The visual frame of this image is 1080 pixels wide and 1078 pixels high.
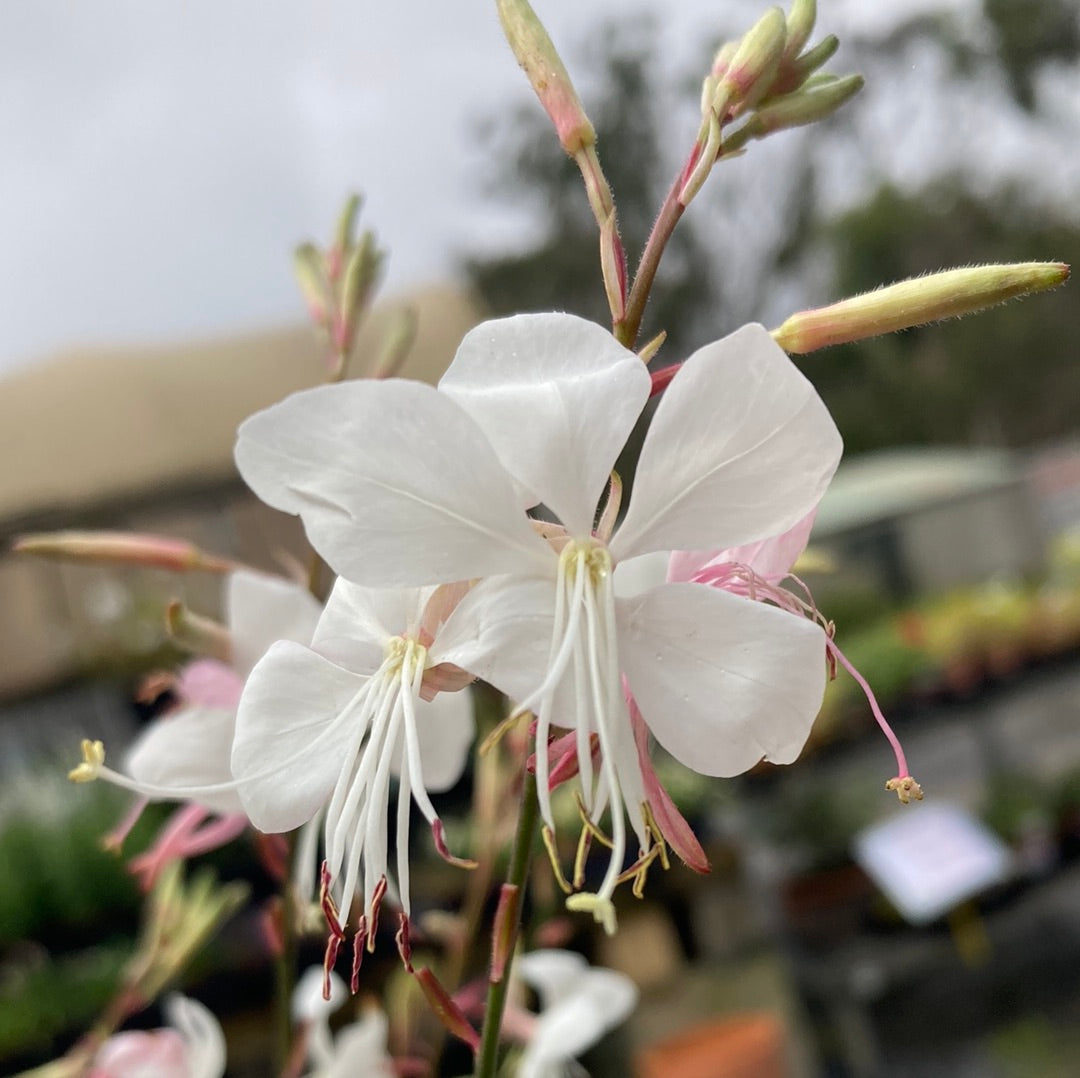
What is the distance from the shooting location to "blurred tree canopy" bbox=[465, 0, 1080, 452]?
288 centimetres

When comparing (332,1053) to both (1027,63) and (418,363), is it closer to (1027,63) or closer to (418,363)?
(418,363)

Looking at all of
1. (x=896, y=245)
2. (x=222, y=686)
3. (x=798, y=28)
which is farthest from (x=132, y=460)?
(x=896, y=245)

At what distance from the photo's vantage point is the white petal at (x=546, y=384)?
0.22 meters

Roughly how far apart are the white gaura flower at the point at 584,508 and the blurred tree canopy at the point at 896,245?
2.41 metres

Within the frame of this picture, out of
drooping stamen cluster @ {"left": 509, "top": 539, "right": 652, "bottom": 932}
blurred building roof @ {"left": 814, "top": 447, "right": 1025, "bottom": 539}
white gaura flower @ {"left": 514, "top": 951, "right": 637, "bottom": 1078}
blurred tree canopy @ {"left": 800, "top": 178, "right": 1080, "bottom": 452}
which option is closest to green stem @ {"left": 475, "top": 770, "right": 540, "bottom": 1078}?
drooping stamen cluster @ {"left": 509, "top": 539, "right": 652, "bottom": 932}

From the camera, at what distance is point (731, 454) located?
224 mm

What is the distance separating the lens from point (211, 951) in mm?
1156

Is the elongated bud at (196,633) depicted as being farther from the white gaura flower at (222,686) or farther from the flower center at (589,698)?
the flower center at (589,698)

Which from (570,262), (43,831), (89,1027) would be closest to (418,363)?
(570,262)

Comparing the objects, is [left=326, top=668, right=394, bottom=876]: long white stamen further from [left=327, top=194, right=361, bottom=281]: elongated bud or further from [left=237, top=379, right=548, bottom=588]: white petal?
[left=327, top=194, right=361, bottom=281]: elongated bud

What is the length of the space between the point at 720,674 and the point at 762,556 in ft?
0.11

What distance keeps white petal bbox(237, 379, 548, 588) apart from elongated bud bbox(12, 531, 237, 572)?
167 mm

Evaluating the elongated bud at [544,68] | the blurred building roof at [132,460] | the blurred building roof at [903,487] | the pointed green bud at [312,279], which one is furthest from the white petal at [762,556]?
the blurred building roof at [903,487]

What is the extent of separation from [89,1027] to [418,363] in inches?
70.0
